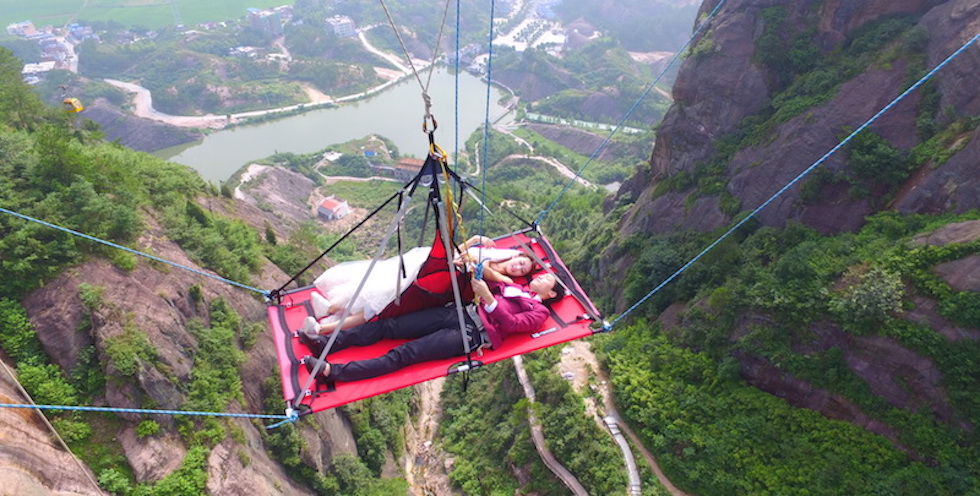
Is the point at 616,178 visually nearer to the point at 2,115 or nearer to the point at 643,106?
the point at 643,106

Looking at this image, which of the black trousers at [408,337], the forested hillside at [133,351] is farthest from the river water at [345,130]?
the black trousers at [408,337]

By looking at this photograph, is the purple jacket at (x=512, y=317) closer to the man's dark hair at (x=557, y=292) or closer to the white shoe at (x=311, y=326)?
the man's dark hair at (x=557, y=292)

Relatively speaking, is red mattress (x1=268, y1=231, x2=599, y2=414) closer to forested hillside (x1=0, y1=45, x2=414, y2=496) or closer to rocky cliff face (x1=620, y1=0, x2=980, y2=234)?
forested hillside (x1=0, y1=45, x2=414, y2=496)

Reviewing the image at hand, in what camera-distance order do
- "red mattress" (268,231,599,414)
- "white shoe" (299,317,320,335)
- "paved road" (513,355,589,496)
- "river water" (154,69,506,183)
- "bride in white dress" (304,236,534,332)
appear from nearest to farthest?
"red mattress" (268,231,599,414), "bride in white dress" (304,236,534,332), "white shoe" (299,317,320,335), "paved road" (513,355,589,496), "river water" (154,69,506,183)

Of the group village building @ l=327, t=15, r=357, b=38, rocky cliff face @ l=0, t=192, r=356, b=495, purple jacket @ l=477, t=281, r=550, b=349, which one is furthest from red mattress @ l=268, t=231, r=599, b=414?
village building @ l=327, t=15, r=357, b=38

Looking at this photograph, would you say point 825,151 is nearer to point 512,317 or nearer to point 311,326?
point 512,317

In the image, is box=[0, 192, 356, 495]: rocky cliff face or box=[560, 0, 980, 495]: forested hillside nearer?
box=[0, 192, 356, 495]: rocky cliff face

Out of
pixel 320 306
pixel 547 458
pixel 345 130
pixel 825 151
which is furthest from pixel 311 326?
pixel 345 130

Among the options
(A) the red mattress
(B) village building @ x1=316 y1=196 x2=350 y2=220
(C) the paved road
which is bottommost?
(B) village building @ x1=316 y1=196 x2=350 y2=220
